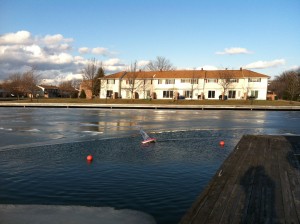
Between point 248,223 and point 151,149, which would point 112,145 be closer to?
point 151,149

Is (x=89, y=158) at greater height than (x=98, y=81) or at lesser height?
lesser

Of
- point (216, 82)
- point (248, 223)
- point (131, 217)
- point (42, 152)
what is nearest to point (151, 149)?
point (42, 152)

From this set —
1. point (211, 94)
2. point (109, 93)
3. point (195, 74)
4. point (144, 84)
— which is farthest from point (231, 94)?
point (109, 93)

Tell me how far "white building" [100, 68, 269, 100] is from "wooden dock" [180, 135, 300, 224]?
56.8 meters

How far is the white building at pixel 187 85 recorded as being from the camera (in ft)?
217

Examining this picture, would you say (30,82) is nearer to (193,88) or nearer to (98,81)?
(98,81)

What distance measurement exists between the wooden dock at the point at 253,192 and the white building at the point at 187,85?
56811 millimetres

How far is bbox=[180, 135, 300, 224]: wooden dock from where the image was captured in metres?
5.57

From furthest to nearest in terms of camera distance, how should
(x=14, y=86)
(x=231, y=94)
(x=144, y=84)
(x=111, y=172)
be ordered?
(x=14, y=86) → (x=144, y=84) → (x=231, y=94) → (x=111, y=172)

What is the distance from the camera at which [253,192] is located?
7.01m

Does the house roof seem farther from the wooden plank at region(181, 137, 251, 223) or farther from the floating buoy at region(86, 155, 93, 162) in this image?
the wooden plank at region(181, 137, 251, 223)

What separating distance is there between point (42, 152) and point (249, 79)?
59525 millimetres

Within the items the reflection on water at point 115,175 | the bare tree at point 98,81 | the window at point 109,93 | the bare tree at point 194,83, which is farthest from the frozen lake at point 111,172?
the bare tree at point 98,81

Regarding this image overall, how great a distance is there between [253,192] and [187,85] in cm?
6384
